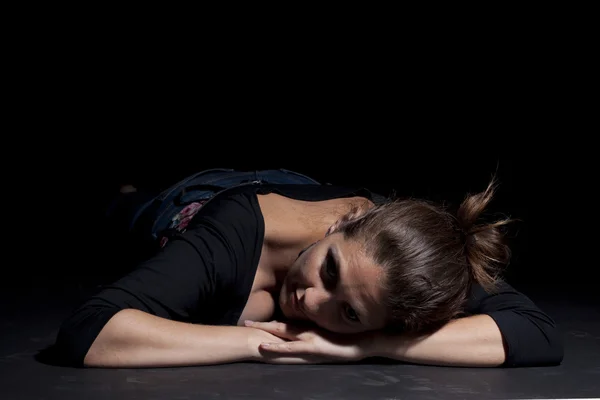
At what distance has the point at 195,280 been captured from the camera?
195 centimetres

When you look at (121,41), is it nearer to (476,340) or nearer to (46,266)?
(46,266)

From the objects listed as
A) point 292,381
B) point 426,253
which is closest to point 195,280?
point 292,381

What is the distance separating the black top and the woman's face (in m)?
0.20

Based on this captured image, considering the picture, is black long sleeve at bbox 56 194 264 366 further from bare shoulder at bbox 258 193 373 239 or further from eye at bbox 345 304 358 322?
eye at bbox 345 304 358 322

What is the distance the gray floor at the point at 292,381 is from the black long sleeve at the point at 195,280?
0.10 meters

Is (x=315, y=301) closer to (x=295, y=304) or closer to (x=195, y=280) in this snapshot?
(x=295, y=304)

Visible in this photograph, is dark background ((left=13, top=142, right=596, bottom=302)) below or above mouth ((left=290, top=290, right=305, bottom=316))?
above

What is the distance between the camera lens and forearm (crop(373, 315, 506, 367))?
1876 millimetres

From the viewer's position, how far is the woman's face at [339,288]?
5.86ft

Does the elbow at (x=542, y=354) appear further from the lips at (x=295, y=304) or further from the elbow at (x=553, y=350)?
the lips at (x=295, y=304)

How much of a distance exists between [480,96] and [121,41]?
5.05 feet

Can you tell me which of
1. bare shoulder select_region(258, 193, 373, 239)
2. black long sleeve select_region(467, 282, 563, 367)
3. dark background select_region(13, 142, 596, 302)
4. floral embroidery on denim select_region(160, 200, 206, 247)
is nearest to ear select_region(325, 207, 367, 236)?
bare shoulder select_region(258, 193, 373, 239)

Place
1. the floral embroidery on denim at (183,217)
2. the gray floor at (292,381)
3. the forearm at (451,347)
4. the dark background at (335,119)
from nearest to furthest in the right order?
the gray floor at (292,381) → the forearm at (451,347) → the floral embroidery on denim at (183,217) → the dark background at (335,119)

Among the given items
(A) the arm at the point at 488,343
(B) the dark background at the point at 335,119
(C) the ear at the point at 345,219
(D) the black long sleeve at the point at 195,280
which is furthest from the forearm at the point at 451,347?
(B) the dark background at the point at 335,119
